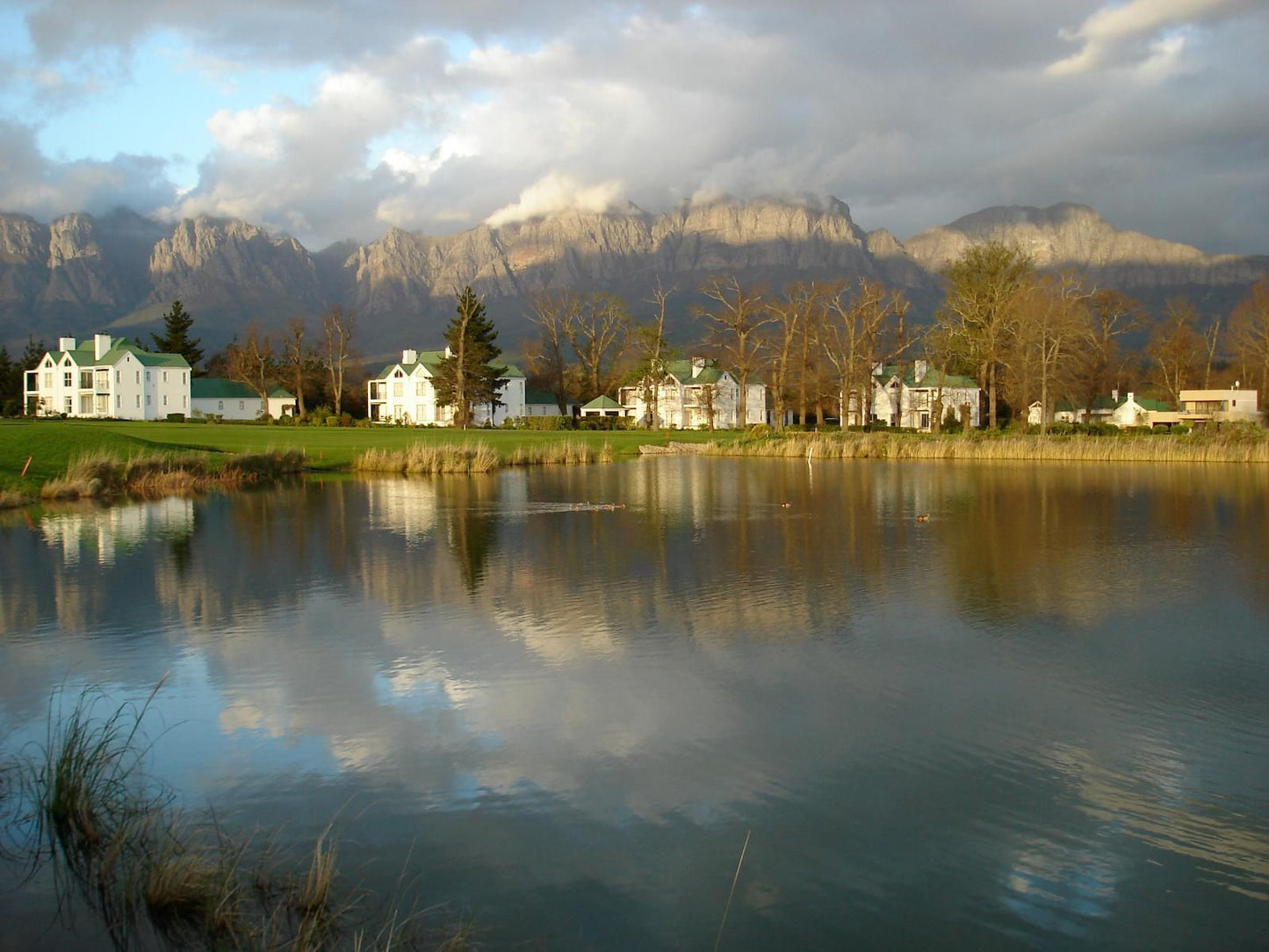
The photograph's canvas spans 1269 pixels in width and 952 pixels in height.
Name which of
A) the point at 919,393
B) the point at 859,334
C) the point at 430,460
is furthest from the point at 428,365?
the point at 430,460

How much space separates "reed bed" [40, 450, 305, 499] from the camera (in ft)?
103

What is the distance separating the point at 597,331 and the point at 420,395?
2039 centimetres

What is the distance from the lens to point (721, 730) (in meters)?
9.49

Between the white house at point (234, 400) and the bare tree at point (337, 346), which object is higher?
the bare tree at point (337, 346)

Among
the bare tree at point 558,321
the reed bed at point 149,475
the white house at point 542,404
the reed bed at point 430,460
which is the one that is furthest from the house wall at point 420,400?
the reed bed at point 149,475

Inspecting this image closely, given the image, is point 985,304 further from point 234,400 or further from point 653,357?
point 234,400

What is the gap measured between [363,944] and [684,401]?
100668mm

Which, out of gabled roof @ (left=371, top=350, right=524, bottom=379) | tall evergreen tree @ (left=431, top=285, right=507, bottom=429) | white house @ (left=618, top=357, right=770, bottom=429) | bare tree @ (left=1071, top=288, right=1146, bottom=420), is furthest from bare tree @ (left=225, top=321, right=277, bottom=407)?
bare tree @ (left=1071, top=288, right=1146, bottom=420)

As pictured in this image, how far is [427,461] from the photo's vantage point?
44031 mm

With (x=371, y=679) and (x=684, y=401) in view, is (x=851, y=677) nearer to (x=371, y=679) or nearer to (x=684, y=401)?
(x=371, y=679)

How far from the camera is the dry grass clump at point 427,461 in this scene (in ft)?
144

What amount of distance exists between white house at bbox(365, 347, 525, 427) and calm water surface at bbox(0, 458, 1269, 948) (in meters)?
85.3

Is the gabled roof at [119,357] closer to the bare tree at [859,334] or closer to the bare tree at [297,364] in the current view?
A: the bare tree at [297,364]

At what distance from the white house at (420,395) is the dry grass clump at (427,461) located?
58764 mm
